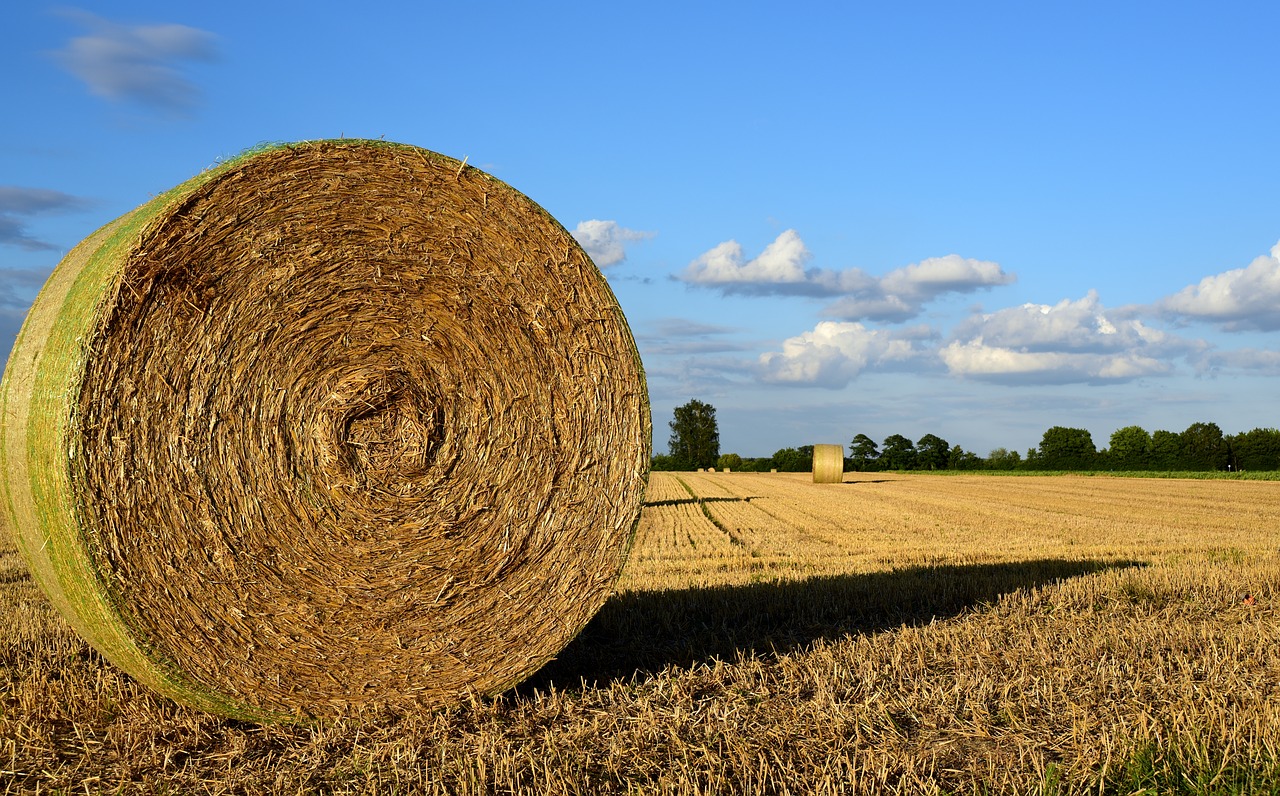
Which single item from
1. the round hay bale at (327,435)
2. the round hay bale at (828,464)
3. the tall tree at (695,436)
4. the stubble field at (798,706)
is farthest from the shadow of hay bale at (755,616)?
the tall tree at (695,436)

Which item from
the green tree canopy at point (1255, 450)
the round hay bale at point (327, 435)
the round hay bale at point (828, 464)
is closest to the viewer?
the round hay bale at point (327, 435)

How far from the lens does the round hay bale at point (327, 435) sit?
4395 mm

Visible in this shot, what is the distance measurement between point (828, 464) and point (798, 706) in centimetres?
→ 3117

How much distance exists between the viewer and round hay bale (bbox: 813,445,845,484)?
35.2 meters

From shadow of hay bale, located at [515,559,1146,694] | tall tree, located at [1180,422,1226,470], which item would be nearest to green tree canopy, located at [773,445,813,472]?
tall tree, located at [1180,422,1226,470]

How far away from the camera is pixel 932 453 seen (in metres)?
59.6

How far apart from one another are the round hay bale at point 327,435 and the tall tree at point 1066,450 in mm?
57087

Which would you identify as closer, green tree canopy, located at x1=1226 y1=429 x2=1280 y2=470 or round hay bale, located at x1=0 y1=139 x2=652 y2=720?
round hay bale, located at x1=0 y1=139 x2=652 y2=720

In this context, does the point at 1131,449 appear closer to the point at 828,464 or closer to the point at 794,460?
the point at 794,460

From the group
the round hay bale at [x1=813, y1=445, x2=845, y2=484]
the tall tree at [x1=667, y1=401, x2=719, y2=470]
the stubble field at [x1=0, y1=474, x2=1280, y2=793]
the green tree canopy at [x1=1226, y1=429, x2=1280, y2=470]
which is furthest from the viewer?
the tall tree at [x1=667, y1=401, x2=719, y2=470]

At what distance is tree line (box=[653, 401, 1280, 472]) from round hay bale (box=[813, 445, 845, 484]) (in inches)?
716

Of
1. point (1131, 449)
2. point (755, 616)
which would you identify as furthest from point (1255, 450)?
point (755, 616)

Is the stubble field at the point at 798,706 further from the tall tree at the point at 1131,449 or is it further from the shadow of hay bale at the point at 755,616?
the tall tree at the point at 1131,449

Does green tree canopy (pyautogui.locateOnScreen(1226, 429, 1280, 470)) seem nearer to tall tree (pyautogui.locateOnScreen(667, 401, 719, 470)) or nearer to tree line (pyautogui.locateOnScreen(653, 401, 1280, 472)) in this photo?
tree line (pyautogui.locateOnScreen(653, 401, 1280, 472))
